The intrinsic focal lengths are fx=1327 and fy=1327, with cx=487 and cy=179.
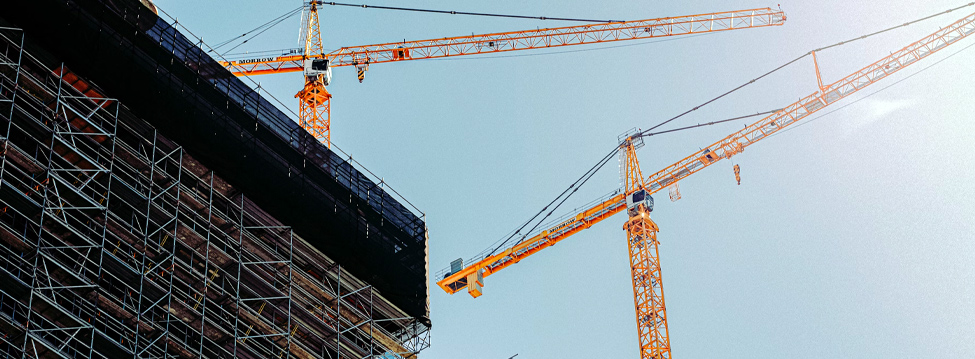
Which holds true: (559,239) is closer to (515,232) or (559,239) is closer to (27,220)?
(515,232)

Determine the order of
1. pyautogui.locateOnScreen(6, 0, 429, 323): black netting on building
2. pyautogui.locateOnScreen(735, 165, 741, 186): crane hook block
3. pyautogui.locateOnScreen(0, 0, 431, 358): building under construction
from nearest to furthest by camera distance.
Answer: pyautogui.locateOnScreen(0, 0, 431, 358): building under construction → pyautogui.locateOnScreen(6, 0, 429, 323): black netting on building → pyautogui.locateOnScreen(735, 165, 741, 186): crane hook block

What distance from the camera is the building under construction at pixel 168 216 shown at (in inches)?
1619

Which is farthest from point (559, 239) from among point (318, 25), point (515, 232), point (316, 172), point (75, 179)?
point (75, 179)

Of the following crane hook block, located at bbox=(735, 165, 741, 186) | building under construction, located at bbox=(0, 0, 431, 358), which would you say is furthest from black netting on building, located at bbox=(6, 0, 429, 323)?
crane hook block, located at bbox=(735, 165, 741, 186)

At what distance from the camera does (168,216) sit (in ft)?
149

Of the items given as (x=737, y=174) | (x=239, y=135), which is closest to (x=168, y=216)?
(x=239, y=135)

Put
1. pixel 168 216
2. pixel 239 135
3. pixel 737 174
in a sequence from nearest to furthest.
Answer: pixel 168 216, pixel 239 135, pixel 737 174

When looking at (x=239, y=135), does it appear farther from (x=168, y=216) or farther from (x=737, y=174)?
(x=737, y=174)

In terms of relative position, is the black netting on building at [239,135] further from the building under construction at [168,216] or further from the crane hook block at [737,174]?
the crane hook block at [737,174]

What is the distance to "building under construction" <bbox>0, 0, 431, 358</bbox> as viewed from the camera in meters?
41.1

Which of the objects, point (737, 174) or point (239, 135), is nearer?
point (239, 135)

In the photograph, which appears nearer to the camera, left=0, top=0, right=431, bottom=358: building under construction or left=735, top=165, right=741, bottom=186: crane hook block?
left=0, top=0, right=431, bottom=358: building under construction

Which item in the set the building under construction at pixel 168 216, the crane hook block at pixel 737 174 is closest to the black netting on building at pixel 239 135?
the building under construction at pixel 168 216

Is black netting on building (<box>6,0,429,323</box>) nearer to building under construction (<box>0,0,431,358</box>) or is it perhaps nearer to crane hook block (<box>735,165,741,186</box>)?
building under construction (<box>0,0,431,358</box>)
